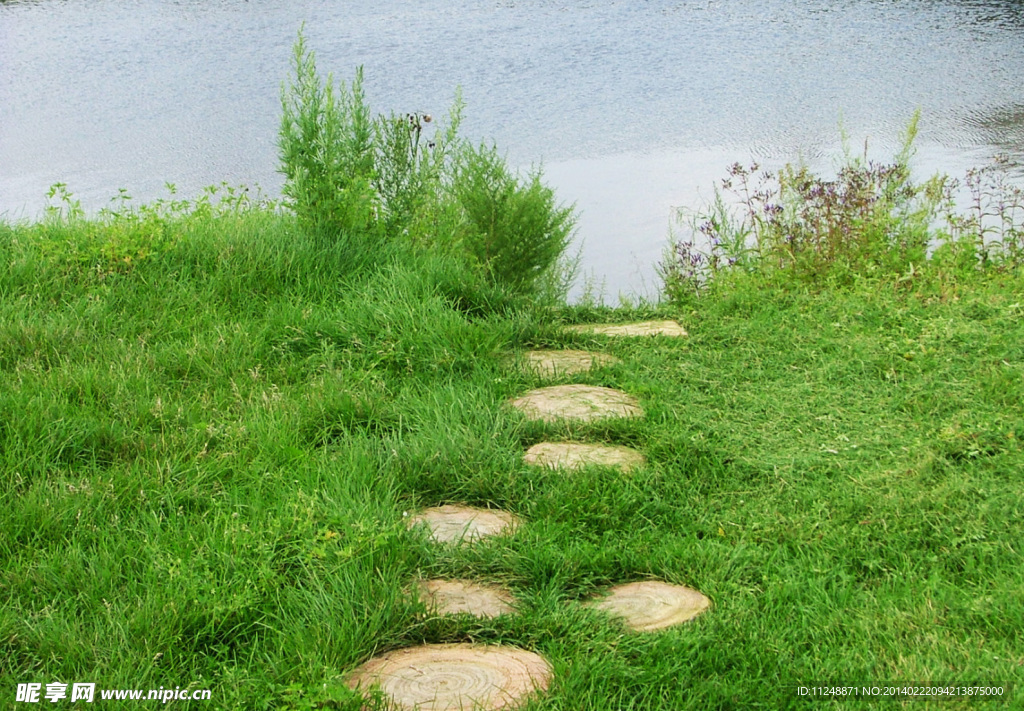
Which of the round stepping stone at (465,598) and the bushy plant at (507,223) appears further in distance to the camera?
the bushy plant at (507,223)

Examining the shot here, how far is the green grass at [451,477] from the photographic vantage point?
221cm

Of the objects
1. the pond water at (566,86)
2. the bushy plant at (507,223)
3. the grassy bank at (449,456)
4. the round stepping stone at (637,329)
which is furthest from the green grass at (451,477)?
the pond water at (566,86)

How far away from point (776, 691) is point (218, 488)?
1.69 meters

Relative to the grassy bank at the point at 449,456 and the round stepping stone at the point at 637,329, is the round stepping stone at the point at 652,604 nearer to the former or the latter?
the grassy bank at the point at 449,456

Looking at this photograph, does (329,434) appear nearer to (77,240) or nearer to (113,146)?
(77,240)

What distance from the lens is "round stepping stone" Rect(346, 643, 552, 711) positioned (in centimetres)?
204

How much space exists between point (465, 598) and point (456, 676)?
320 mm

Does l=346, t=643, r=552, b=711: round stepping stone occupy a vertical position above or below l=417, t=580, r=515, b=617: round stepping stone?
below

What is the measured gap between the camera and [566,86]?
9828mm

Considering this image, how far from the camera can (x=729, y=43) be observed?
1136 cm

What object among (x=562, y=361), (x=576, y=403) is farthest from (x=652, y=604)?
(x=562, y=361)

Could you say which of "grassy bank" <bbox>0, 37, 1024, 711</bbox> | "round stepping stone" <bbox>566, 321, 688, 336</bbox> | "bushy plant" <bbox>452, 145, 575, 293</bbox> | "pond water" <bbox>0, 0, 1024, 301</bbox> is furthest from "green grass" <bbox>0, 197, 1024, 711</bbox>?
"pond water" <bbox>0, 0, 1024, 301</bbox>

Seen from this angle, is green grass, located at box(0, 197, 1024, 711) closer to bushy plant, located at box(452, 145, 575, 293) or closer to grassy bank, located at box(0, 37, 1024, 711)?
grassy bank, located at box(0, 37, 1024, 711)

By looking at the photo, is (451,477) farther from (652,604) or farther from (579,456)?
(652,604)
